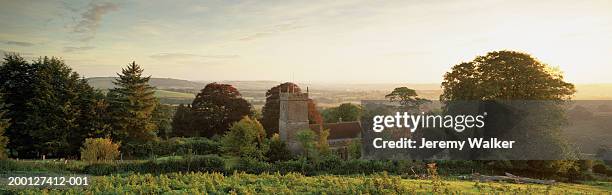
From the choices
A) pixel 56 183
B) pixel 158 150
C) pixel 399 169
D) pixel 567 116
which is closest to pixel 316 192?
pixel 56 183

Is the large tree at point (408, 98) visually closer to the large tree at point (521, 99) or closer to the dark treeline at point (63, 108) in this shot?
the large tree at point (521, 99)

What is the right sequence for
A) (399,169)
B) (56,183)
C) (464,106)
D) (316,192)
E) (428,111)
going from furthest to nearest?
(428,111) < (464,106) < (399,169) < (56,183) < (316,192)

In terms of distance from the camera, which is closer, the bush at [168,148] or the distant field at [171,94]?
the bush at [168,148]

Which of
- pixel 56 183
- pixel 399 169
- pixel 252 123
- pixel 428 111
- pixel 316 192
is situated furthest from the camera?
pixel 428 111

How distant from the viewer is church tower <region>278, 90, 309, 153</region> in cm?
2900

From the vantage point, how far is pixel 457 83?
24094 mm

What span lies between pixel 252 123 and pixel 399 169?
27.8ft

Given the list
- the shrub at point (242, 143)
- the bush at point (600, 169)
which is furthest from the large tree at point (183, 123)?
the bush at point (600, 169)

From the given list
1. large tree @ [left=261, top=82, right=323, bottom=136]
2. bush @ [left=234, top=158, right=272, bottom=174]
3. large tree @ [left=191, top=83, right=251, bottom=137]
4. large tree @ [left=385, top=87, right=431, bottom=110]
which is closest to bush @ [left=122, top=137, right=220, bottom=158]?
bush @ [left=234, top=158, right=272, bottom=174]

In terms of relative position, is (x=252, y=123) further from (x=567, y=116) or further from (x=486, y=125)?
(x=567, y=116)

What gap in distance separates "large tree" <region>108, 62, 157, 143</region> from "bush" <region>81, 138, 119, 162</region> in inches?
164

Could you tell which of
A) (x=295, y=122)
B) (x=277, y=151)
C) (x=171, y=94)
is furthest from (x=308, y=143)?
(x=171, y=94)

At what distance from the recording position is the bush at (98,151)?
21844mm

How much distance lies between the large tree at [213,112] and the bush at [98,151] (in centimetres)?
1214
